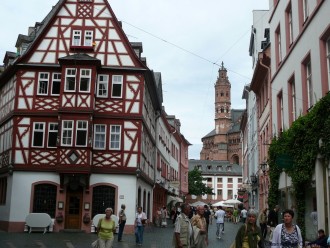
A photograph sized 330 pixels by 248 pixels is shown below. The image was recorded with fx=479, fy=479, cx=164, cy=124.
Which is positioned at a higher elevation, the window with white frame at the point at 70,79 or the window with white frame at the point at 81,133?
the window with white frame at the point at 70,79

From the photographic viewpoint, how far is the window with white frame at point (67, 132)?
→ 90.2ft

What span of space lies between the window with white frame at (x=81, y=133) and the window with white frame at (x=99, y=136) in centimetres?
102

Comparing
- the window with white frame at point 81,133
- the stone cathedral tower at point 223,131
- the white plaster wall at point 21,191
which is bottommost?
the white plaster wall at point 21,191

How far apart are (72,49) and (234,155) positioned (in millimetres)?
110182

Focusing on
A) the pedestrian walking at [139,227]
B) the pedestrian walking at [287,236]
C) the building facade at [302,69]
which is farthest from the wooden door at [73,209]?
the pedestrian walking at [287,236]

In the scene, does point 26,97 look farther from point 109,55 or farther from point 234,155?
point 234,155

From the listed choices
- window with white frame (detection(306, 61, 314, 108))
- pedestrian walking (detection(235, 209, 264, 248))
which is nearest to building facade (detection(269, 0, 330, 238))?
window with white frame (detection(306, 61, 314, 108))

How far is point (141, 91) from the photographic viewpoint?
96.0 feet

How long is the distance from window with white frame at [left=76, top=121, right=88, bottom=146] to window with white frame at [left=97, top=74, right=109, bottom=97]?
7.94 feet

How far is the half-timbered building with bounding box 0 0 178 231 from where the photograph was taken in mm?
27547

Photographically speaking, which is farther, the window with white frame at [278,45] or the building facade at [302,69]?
the window with white frame at [278,45]

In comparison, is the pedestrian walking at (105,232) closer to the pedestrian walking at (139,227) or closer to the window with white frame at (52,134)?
the pedestrian walking at (139,227)

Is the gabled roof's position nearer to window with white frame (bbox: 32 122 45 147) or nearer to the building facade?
window with white frame (bbox: 32 122 45 147)

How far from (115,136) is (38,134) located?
15.0 feet
